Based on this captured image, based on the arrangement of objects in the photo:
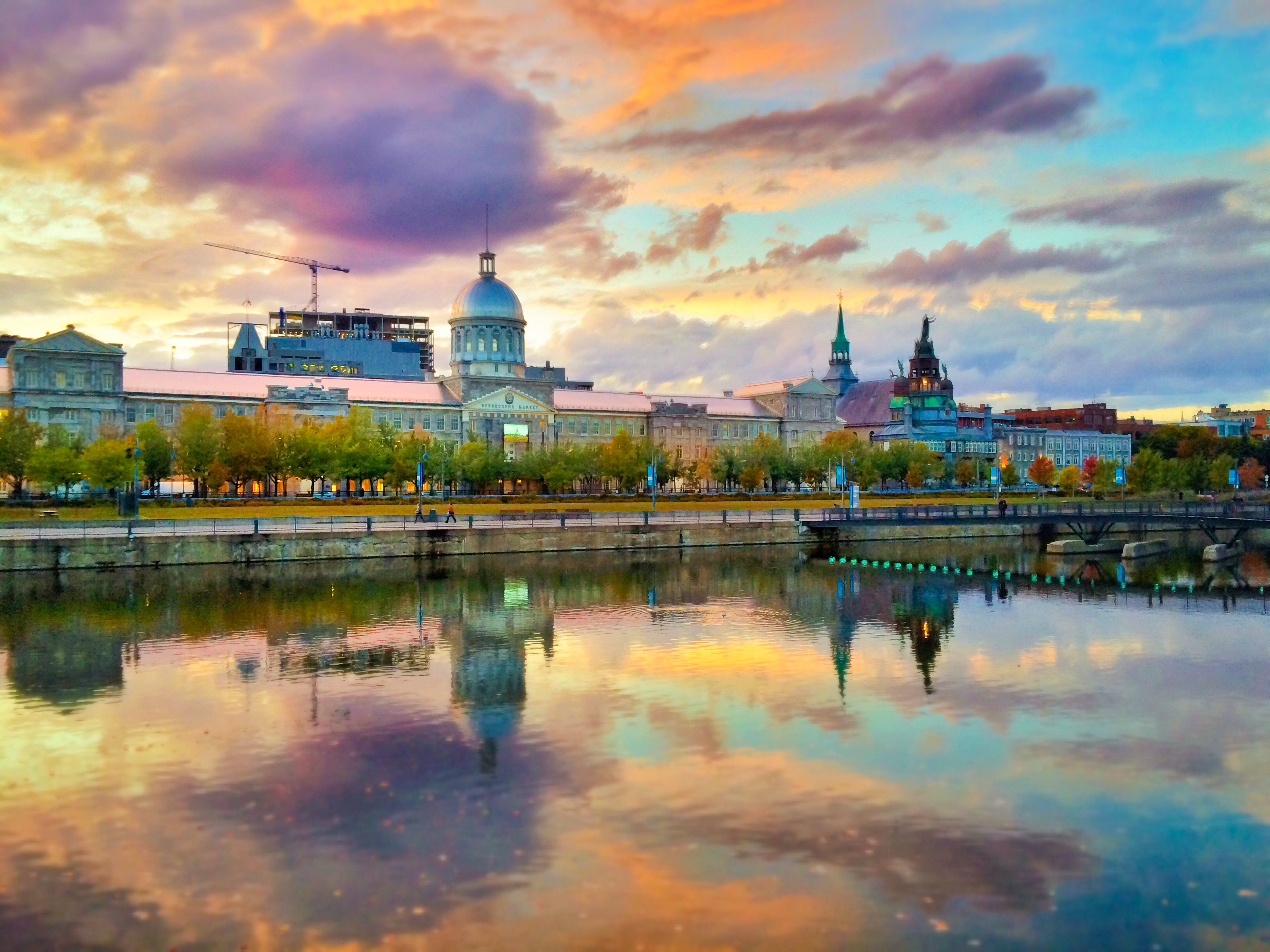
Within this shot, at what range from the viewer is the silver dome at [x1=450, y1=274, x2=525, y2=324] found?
146 meters

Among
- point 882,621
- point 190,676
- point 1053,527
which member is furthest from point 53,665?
point 1053,527

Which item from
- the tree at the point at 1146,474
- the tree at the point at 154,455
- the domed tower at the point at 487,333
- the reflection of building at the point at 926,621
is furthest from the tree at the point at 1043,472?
the tree at the point at 154,455

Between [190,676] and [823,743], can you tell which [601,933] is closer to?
[823,743]

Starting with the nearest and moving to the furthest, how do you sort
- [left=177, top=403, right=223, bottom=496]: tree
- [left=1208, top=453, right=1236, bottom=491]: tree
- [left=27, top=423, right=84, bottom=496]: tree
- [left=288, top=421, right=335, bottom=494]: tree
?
[left=27, top=423, right=84, bottom=496]: tree, [left=177, top=403, right=223, bottom=496]: tree, [left=288, top=421, right=335, bottom=494]: tree, [left=1208, top=453, right=1236, bottom=491]: tree

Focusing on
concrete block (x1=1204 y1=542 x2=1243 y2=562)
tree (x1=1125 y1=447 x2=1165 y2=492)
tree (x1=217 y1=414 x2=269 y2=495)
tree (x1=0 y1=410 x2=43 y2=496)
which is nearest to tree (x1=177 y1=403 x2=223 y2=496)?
tree (x1=217 y1=414 x2=269 y2=495)

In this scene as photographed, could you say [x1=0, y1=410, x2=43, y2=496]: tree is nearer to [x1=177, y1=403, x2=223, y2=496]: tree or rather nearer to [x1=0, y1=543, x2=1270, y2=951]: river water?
[x1=177, y1=403, x2=223, y2=496]: tree

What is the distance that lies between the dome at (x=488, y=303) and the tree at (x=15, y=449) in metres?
67.0

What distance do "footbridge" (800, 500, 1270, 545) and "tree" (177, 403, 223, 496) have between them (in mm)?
47949

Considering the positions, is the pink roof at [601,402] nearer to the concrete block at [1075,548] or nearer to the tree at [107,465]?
the tree at [107,465]

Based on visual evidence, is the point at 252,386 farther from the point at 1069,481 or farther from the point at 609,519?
the point at 1069,481

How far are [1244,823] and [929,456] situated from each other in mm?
134553

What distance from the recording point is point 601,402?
15200 cm

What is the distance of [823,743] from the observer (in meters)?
22.5

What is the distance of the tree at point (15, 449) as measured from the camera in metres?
82.6
